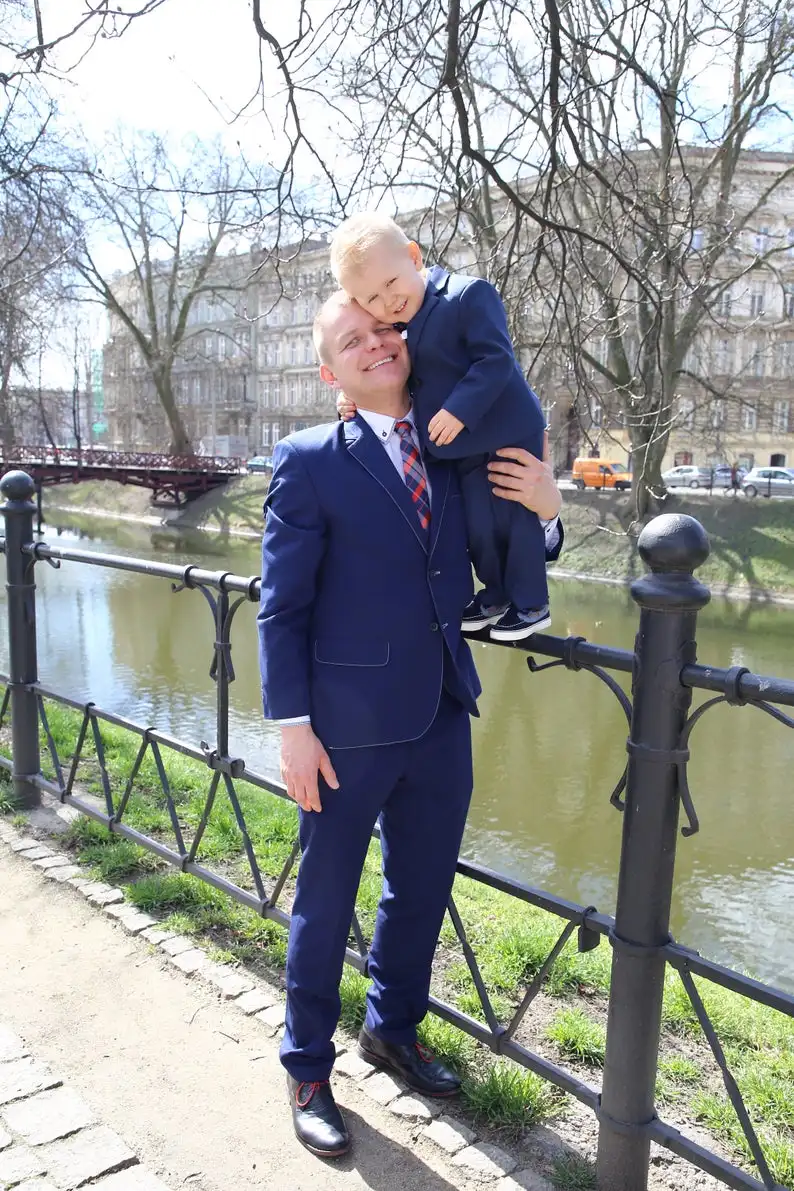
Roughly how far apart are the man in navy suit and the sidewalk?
3.9 inches

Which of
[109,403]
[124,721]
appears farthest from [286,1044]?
[109,403]

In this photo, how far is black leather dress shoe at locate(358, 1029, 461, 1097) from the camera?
2.30m

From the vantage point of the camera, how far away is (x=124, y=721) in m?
3.58

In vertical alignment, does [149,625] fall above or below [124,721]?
below

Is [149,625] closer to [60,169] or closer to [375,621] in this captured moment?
[60,169]

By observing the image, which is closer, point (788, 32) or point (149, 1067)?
point (149, 1067)

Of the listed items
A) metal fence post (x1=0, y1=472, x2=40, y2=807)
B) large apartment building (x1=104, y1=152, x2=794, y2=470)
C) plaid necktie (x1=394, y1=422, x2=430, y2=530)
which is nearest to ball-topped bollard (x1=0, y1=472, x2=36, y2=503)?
metal fence post (x1=0, y1=472, x2=40, y2=807)

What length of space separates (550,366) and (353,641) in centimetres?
349

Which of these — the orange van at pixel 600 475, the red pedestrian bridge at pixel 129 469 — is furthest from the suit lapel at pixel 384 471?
the red pedestrian bridge at pixel 129 469

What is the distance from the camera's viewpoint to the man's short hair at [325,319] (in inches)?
81.9

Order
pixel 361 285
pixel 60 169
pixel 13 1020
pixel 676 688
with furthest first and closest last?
1. pixel 60 169
2. pixel 13 1020
3. pixel 361 285
4. pixel 676 688

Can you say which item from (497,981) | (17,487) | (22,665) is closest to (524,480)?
(497,981)

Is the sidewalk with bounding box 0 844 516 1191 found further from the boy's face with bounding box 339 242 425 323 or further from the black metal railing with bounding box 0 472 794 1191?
the boy's face with bounding box 339 242 425 323

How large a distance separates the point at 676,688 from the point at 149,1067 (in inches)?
62.3
